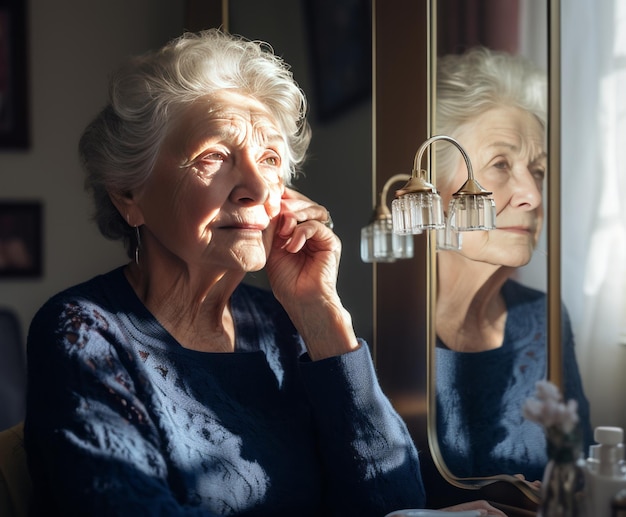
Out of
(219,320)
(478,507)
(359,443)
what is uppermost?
(219,320)

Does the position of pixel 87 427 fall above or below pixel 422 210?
below

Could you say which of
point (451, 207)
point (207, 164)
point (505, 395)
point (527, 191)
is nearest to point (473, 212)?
point (451, 207)

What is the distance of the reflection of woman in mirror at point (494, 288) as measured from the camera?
1.46 meters

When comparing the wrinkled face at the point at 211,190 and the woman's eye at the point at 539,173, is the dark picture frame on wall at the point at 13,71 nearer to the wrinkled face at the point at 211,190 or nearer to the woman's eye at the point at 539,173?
the wrinkled face at the point at 211,190

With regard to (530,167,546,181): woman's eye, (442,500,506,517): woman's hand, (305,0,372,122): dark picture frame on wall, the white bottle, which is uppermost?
(305,0,372,122): dark picture frame on wall

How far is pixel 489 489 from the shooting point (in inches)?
61.0

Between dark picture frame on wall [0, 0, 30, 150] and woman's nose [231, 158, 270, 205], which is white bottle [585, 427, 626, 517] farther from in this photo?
dark picture frame on wall [0, 0, 30, 150]

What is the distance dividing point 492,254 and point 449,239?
86 mm

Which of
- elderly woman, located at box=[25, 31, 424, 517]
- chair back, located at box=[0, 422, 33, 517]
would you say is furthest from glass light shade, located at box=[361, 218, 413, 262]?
chair back, located at box=[0, 422, 33, 517]

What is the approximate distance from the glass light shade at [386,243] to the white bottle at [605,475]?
67cm

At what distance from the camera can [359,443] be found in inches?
58.7

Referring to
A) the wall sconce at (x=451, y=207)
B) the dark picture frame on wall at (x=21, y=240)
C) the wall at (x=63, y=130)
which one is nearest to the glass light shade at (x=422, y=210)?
the wall sconce at (x=451, y=207)

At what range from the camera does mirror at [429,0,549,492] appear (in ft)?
4.79

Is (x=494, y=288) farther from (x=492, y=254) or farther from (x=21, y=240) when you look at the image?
(x=21, y=240)
